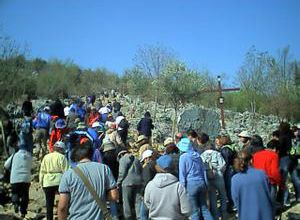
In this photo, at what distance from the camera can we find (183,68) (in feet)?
99.6

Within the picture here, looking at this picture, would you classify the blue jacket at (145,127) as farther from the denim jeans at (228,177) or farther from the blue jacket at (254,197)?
the blue jacket at (254,197)

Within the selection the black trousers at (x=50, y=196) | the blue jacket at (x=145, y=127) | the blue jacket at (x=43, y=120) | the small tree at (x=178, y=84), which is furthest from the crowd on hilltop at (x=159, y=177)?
the small tree at (x=178, y=84)

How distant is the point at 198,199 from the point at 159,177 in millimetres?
3195

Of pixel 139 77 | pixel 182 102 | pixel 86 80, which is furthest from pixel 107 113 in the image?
pixel 86 80

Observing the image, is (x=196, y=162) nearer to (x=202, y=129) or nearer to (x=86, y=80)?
(x=202, y=129)

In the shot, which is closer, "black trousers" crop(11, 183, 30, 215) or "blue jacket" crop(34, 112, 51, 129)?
"black trousers" crop(11, 183, 30, 215)

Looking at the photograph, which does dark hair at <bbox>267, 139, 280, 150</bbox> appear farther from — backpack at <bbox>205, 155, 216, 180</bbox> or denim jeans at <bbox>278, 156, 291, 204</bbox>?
backpack at <bbox>205, 155, 216, 180</bbox>

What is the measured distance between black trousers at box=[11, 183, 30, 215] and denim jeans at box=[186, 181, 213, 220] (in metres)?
3.85

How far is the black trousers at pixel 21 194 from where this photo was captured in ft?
33.6

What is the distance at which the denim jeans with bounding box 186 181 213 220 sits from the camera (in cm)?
873

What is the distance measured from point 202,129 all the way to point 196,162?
1256 centimetres

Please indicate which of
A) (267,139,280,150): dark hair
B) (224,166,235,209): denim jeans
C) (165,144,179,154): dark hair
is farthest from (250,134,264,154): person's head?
(165,144,179,154): dark hair

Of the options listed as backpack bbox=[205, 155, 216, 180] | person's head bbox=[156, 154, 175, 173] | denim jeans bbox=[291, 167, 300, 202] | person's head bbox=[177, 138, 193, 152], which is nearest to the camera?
person's head bbox=[156, 154, 175, 173]

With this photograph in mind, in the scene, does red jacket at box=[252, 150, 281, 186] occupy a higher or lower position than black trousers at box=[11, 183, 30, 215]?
higher
